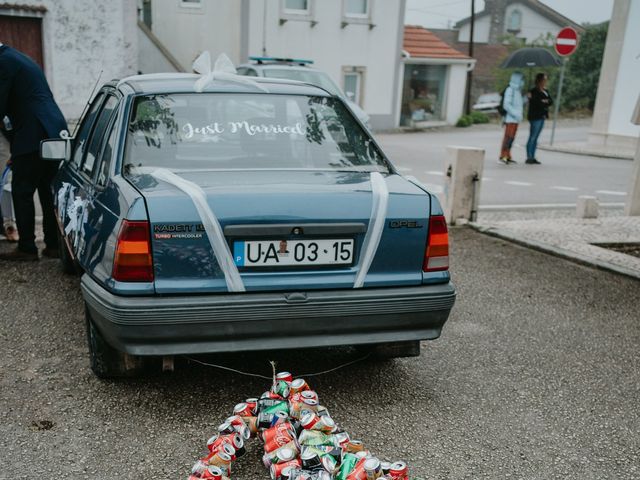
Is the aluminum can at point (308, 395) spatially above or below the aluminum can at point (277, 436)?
above

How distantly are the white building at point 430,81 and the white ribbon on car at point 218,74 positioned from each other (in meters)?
25.2

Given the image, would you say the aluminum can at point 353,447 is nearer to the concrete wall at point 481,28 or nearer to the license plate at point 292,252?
the license plate at point 292,252

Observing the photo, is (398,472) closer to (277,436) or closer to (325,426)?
(325,426)

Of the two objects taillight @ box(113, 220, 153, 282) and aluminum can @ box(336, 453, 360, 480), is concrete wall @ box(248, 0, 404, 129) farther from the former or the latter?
aluminum can @ box(336, 453, 360, 480)

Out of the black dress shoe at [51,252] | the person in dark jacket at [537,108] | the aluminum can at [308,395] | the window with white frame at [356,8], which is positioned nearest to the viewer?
the aluminum can at [308,395]

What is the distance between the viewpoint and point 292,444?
112 inches

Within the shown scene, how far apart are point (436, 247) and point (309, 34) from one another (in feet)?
74.8

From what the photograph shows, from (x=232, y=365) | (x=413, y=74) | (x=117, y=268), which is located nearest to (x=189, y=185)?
(x=117, y=268)

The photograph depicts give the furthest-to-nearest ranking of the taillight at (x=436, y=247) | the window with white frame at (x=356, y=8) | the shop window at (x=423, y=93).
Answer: the shop window at (x=423, y=93)
the window with white frame at (x=356, y=8)
the taillight at (x=436, y=247)

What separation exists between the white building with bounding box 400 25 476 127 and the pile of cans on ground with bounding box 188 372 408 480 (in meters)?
26.8

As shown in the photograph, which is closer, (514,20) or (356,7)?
(356,7)

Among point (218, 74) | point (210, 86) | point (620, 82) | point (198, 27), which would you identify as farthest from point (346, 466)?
point (198, 27)

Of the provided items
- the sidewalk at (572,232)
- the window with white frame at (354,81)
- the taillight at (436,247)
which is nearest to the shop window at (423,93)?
the window with white frame at (354,81)

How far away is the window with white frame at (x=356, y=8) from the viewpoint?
25.7 m
